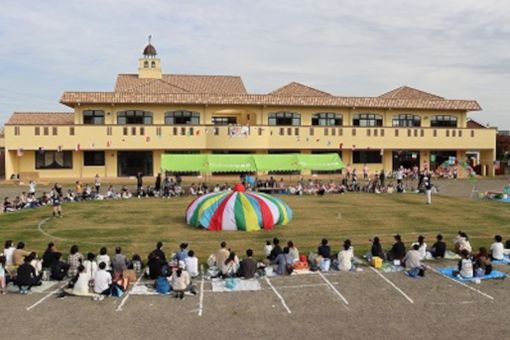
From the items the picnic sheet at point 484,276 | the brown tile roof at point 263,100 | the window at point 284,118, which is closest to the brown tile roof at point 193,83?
the brown tile roof at point 263,100

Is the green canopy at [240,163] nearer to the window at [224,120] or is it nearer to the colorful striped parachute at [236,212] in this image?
the colorful striped parachute at [236,212]

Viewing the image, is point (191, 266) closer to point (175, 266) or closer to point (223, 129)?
point (175, 266)

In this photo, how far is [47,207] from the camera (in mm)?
29297

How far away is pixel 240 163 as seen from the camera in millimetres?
36844

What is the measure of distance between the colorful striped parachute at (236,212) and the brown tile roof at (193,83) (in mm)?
31028

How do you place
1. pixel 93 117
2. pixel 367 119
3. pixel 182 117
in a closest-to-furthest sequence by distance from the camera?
pixel 93 117 < pixel 182 117 < pixel 367 119

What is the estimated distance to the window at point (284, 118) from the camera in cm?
5119

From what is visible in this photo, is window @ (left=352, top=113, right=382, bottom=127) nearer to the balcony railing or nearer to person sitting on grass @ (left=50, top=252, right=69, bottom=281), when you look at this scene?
the balcony railing

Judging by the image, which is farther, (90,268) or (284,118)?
(284,118)

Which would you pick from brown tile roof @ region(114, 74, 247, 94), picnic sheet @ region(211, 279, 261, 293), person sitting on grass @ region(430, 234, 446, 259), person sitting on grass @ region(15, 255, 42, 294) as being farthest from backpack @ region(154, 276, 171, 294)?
brown tile roof @ region(114, 74, 247, 94)

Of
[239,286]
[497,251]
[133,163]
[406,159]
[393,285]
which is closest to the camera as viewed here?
A: [239,286]

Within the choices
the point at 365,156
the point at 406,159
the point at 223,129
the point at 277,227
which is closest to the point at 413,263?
the point at 277,227

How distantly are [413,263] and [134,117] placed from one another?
37.3 meters

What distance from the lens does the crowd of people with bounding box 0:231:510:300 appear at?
13398 mm
